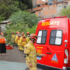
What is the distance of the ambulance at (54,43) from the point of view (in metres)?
5.41

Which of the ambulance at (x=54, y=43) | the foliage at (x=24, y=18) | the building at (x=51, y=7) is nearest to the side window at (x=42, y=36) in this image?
the ambulance at (x=54, y=43)

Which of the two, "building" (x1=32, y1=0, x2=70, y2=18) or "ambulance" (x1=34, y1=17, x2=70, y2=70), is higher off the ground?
"building" (x1=32, y1=0, x2=70, y2=18)

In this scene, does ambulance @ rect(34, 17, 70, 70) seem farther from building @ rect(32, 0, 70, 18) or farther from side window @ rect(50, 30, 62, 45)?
building @ rect(32, 0, 70, 18)

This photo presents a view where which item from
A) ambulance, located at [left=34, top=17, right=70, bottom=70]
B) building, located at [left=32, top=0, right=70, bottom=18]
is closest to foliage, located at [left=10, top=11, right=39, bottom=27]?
building, located at [left=32, top=0, right=70, bottom=18]

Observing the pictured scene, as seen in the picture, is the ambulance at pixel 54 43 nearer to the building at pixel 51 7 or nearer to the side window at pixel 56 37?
the side window at pixel 56 37

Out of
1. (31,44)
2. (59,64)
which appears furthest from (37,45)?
(31,44)

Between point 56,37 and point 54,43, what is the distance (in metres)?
0.24

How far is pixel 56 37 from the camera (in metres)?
5.81

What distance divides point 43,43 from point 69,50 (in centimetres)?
122

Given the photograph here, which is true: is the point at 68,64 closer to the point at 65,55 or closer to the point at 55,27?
the point at 65,55

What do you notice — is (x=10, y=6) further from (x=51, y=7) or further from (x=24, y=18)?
(x=24, y=18)

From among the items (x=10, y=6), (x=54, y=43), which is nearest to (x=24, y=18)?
(x=10, y=6)

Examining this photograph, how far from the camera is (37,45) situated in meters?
6.51

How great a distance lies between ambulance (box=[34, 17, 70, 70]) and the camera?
5406 mm
